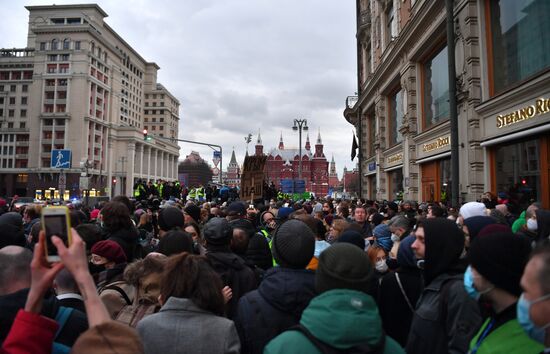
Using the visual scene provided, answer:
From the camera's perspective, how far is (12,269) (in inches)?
85.1

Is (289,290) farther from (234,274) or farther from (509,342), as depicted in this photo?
(509,342)

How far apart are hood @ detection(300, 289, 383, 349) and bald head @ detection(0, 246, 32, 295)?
5.56 ft

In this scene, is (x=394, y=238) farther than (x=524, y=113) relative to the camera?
No

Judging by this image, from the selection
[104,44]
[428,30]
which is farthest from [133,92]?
[428,30]

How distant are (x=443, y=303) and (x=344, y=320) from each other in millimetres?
1206

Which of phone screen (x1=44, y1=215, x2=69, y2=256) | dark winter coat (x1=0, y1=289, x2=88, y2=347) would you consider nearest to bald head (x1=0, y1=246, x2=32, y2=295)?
dark winter coat (x1=0, y1=289, x2=88, y2=347)

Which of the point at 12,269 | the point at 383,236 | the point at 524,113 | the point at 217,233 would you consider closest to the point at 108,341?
the point at 12,269

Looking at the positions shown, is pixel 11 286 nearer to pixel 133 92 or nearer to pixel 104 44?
pixel 104 44

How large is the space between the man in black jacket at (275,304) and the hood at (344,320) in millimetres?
826

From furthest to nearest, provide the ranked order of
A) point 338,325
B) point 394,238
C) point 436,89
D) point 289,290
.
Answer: point 436,89, point 394,238, point 289,290, point 338,325

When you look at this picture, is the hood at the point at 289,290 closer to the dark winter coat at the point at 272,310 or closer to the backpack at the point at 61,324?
the dark winter coat at the point at 272,310

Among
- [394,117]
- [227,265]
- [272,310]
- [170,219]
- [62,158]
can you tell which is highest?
[394,117]

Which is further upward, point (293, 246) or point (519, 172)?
point (519, 172)

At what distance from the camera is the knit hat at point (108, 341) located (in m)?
1.46
